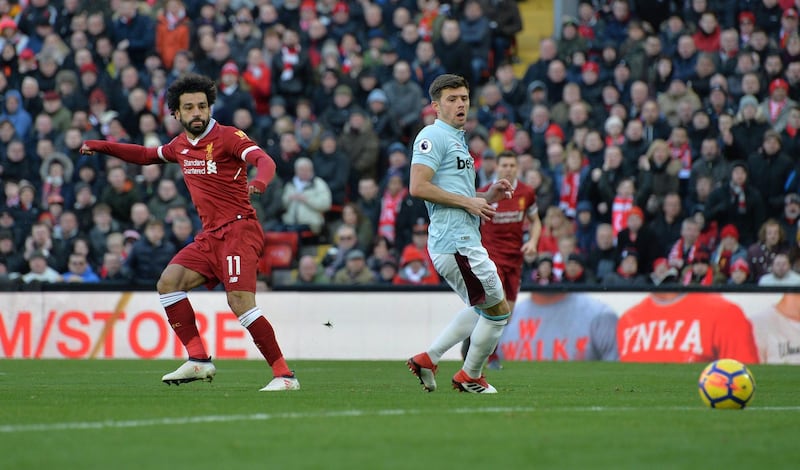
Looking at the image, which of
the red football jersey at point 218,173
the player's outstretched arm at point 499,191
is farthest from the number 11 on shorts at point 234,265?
the player's outstretched arm at point 499,191

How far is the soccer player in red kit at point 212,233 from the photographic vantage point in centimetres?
1067

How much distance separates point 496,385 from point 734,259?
24.4 ft

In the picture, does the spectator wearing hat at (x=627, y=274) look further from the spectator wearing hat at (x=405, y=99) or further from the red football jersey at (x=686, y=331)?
the spectator wearing hat at (x=405, y=99)

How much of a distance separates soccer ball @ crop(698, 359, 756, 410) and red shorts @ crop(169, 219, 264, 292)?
3.68m

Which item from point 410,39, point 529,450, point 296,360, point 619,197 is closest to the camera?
point 529,450

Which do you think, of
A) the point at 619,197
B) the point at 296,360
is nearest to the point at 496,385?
the point at 296,360

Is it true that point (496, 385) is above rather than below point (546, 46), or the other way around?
below

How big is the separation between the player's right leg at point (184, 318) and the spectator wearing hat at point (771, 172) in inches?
402

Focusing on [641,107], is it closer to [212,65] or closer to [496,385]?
[212,65]

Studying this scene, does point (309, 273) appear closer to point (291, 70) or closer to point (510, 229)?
point (291, 70)

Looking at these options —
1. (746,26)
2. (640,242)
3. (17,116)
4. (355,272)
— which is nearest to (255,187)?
(640,242)

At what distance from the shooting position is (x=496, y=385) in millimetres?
11930

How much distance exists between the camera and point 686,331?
58.5 feet

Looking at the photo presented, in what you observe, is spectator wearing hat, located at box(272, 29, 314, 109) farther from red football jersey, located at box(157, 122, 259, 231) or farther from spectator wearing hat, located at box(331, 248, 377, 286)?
red football jersey, located at box(157, 122, 259, 231)
